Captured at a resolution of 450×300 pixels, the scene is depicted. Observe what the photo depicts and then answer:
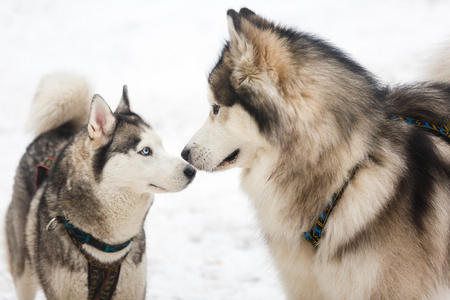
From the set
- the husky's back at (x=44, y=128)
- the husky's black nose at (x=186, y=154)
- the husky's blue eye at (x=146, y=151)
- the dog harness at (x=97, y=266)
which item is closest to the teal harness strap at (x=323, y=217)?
the husky's black nose at (x=186, y=154)

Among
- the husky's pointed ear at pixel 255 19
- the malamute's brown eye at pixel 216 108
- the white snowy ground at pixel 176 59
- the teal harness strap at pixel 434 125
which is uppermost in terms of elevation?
the husky's pointed ear at pixel 255 19

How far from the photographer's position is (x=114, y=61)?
954cm

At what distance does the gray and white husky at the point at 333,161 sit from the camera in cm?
229

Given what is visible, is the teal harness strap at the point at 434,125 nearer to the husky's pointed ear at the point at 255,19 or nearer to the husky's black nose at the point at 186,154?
the husky's pointed ear at the point at 255,19

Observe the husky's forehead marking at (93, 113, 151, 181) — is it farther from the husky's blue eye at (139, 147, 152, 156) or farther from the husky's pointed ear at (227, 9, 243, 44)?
the husky's pointed ear at (227, 9, 243, 44)

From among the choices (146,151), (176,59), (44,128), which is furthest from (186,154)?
(176,59)

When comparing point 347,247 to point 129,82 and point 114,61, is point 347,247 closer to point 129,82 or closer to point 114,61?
point 129,82

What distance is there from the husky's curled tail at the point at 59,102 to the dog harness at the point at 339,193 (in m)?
2.10

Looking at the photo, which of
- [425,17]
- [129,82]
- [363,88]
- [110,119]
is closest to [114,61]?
[129,82]

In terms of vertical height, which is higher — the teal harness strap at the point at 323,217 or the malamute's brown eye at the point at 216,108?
the malamute's brown eye at the point at 216,108

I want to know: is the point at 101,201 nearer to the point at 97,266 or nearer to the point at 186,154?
the point at 97,266

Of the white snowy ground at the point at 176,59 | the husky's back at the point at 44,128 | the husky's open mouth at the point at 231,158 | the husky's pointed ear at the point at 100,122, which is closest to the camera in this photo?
the husky's open mouth at the point at 231,158

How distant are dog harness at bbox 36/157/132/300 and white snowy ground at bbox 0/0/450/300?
1610mm

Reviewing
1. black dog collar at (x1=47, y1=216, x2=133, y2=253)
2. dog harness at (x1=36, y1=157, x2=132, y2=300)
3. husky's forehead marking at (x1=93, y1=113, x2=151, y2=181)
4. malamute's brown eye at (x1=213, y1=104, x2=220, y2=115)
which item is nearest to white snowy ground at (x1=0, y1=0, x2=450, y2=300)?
dog harness at (x1=36, y1=157, x2=132, y2=300)
